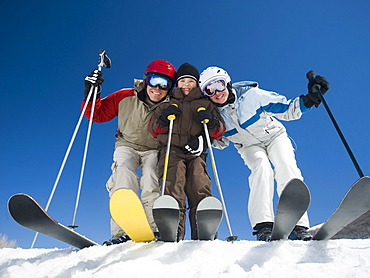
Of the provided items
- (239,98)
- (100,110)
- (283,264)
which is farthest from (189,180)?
(100,110)

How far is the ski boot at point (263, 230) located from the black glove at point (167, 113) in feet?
6.25

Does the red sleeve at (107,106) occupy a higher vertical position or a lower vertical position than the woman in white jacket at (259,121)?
higher

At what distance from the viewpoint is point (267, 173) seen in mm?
3840

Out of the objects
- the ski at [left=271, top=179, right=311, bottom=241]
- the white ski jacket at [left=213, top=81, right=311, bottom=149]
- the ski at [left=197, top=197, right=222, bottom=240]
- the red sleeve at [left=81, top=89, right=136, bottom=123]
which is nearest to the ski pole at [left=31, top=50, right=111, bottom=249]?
the red sleeve at [left=81, top=89, right=136, bottom=123]

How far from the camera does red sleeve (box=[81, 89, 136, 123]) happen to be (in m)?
5.14

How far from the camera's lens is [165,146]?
4.10 meters

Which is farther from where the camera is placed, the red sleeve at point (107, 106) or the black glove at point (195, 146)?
the red sleeve at point (107, 106)

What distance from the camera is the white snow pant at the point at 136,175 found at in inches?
152

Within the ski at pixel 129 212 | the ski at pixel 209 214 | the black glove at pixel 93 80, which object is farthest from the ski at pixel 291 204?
the black glove at pixel 93 80

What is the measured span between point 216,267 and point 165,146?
2475 millimetres

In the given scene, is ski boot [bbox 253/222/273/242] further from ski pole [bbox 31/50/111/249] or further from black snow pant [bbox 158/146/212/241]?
ski pole [bbox 31/50/111/249]

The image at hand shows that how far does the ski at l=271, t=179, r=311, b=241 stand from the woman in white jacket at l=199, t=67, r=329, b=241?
1.37m

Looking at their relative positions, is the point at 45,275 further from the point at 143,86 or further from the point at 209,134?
the point at 143,86

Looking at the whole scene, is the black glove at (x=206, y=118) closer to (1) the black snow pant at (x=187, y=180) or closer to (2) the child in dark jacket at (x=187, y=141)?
(2) the child in dark jacket at (x=187, y=141)
